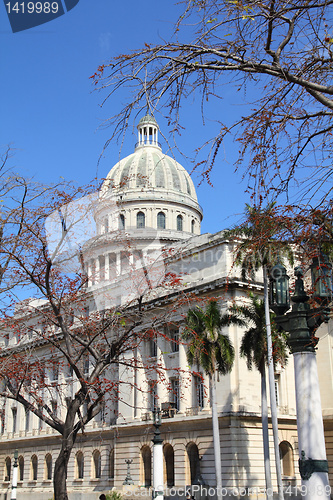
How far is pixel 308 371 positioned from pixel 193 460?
35.2 metres

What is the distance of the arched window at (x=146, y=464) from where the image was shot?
4618 centimetres

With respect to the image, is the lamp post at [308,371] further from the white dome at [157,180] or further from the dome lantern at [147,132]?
the dome lantern at [147,132]

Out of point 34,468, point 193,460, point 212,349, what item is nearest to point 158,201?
point 34,468

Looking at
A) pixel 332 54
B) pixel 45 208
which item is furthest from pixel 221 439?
pixel 332 54

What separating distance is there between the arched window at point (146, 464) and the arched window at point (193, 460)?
4.38 metres

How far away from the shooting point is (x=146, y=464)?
4666cm

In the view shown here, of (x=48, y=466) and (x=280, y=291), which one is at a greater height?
(x=280, y=291)

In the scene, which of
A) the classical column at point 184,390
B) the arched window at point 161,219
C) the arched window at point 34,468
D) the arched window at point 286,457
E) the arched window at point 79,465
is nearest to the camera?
the arched window at point 286,457

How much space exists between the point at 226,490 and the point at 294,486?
580 cm

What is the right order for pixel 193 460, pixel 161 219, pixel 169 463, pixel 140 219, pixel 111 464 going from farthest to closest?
pixel 140 219, pixel 161 219, pixel 111 464, pixel 169 463, pixel 193 460

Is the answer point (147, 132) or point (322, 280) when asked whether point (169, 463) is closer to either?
point (322, 280)

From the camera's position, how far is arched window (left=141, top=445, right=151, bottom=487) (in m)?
46.2

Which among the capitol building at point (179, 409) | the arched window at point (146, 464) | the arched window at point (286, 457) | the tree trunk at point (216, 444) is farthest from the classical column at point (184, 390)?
the arched window at point (286, 457)

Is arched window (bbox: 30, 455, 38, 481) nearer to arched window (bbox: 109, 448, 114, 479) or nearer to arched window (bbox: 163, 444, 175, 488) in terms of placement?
arched window (bbox: 109, 448, 114, 479)
